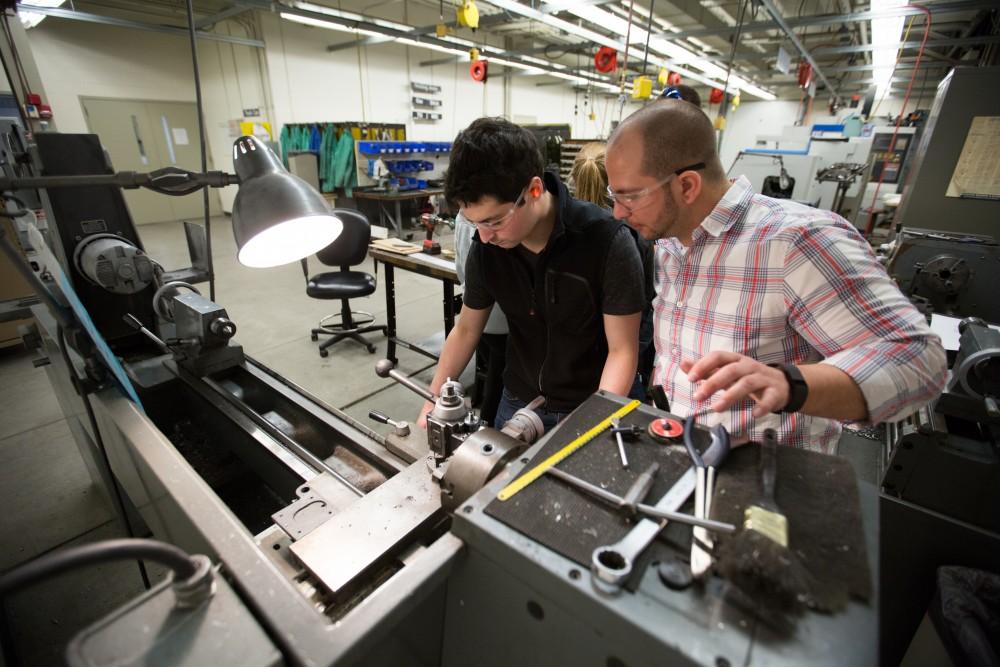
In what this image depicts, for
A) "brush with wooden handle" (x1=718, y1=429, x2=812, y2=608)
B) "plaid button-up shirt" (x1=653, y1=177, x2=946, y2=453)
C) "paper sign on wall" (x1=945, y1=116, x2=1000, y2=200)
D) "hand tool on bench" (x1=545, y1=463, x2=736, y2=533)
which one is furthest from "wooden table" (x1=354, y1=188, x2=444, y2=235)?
"brush with wooden handle" (x1=718, y1=429, x2=812, y2=608)

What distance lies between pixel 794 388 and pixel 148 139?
7.94 metres

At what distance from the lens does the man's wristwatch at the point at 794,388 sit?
61 cm

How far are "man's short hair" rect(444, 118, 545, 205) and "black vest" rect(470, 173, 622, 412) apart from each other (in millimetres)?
153

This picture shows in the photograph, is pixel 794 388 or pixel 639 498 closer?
pixel 639 498

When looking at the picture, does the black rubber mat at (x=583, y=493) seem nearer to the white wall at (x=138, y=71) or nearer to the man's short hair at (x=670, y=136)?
the man's short hair at (x=670, y=136)

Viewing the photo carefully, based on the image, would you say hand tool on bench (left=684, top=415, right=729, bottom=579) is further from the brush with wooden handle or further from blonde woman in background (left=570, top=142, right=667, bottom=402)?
blonde woman in background (left=570, top=142, right=667, bottom=402)

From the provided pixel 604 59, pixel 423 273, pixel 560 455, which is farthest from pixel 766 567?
pixel 604 59

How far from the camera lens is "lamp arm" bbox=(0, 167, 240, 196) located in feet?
2.49

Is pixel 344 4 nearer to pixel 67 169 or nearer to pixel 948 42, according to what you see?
pixel 67 169

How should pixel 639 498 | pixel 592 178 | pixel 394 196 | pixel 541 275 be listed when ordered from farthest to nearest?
1. pixel 394 196
2. pixel 592 178
3. pixel 541 275
4. pixel 639 498

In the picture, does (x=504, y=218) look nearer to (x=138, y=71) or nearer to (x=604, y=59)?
(x=604, y=59)

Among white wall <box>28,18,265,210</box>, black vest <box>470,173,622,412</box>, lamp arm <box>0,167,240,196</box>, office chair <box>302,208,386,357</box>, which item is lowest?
office chair <box>302,208,386,357</box>

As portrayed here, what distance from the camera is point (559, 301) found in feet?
3.75

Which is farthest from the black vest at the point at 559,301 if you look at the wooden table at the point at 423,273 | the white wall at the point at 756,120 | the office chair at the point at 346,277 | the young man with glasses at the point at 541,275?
the white wall at the point at 756,120
